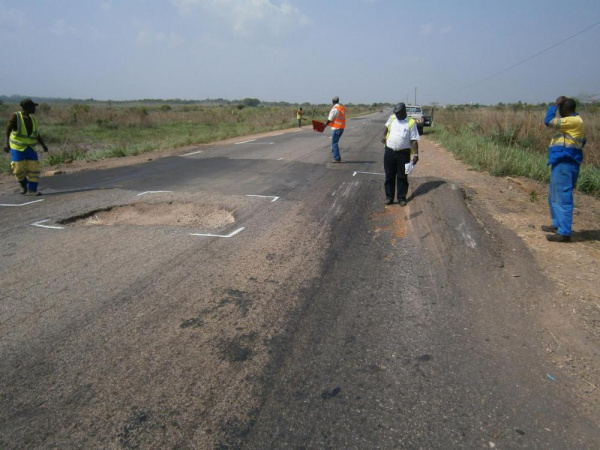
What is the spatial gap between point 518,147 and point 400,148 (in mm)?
9422

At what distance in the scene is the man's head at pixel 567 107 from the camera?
5.35 metres

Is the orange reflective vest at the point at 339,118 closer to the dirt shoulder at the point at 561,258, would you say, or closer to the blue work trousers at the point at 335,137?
the blue work trousers at the point at 335,137

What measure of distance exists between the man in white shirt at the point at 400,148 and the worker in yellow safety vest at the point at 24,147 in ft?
22.5

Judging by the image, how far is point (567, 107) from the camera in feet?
17.6

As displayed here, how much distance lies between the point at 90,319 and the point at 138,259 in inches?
51.9

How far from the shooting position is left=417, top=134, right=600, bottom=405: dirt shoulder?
3.09 meters

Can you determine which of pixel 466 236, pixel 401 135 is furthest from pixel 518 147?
pixel 466 236

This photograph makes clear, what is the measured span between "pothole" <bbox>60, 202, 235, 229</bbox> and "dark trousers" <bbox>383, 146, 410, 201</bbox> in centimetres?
286

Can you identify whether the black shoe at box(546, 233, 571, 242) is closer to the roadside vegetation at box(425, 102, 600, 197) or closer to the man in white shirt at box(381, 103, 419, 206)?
the man in white shirt at box(381, 103, 419, 206)

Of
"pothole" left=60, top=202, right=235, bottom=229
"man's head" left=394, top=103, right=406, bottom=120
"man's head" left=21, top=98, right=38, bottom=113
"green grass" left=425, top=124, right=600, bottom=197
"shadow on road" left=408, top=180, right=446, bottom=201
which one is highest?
"man's head" left=21, top=98, right=38, bottom=113

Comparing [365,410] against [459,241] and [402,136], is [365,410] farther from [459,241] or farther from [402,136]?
[402,136]

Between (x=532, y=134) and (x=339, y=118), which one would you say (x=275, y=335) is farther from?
(x=532, y=134)

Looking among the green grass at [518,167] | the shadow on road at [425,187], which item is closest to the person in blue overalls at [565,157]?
the shadow on road at [425,187]

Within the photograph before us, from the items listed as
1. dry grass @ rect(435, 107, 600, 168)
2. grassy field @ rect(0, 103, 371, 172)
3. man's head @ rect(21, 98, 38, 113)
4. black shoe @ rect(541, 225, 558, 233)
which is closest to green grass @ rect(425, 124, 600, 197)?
dry grass @ rect(435, 107, 600, 168)
